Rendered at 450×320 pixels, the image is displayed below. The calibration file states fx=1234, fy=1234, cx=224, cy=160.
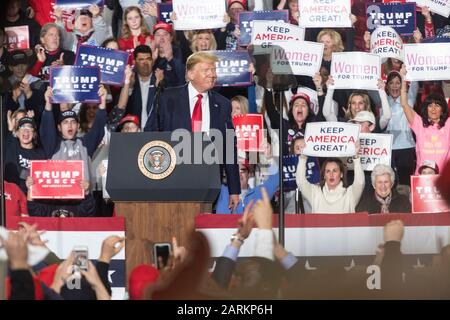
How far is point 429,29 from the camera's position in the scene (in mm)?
10320

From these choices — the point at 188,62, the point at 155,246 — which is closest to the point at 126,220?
the point at 155,246

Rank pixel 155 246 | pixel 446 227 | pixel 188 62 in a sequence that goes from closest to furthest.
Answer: pixel 155 246 → pixel 446 227 → pixel 188 62

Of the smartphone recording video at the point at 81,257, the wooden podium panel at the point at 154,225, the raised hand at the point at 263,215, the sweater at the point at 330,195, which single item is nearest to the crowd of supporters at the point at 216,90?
the sweater at the point at 330,195

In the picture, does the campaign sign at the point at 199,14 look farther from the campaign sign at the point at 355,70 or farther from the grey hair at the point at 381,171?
the grey hair at the point at 381,171

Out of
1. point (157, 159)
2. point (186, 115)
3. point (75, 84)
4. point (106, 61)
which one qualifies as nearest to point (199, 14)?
point (106, 61)

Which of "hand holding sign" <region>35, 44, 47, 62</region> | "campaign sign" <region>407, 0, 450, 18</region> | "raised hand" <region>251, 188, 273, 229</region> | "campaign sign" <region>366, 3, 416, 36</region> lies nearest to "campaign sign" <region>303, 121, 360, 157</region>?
"campaign sign" <region>366, 3, 416, 36</region>

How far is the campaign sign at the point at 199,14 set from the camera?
10.1m

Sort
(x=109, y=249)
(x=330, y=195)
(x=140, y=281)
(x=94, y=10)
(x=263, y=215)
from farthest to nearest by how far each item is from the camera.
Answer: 1. (x=94, y=10)
2. (x=330, y=195)
3. (x=109, y=249)
4. (x=263, y=215)
5. (x=140, y=281)

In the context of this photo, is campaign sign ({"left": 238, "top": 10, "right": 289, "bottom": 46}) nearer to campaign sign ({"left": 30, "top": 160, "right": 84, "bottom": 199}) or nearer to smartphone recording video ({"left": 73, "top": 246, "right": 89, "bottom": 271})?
campaign sign ({"left": 30, "top": 160, "right": 84, "bottom": 199})

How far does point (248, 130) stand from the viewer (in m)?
9.65

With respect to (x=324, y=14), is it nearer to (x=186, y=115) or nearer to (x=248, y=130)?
(x=248, y=130)

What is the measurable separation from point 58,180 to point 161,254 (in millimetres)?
3317
